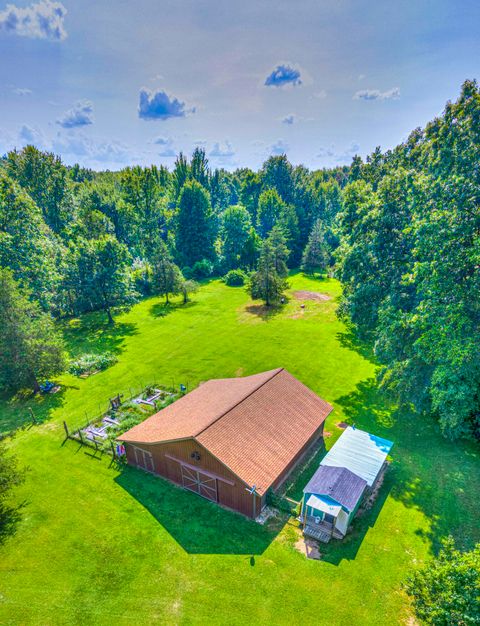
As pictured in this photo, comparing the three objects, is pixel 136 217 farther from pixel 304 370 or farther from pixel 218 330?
pixel 304 370

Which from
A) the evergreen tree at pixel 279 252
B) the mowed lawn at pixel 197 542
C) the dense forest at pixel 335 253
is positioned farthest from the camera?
the evergreen tree at pixel 279 252

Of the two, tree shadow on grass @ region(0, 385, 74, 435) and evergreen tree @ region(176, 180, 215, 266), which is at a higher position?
evergreen tree @ region(176, 180, 215, 266)

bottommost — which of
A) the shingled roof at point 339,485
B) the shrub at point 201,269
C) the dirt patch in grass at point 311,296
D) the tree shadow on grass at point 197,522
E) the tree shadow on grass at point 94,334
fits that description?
the tree shadow on grass at point 197,522

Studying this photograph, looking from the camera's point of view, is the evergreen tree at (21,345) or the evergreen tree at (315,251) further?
the evergreen tree at (315,251)

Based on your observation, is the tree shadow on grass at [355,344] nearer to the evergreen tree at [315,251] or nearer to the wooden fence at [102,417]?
the wooden fence at [102,417]

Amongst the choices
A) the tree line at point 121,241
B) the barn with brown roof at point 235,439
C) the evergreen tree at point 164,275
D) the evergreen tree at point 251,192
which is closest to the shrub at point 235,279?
the tree line at point 121,241

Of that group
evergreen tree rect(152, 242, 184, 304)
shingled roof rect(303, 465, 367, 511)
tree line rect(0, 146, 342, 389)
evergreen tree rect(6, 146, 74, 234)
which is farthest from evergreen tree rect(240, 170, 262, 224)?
shingled roof rect(303, 465, 367, 511)

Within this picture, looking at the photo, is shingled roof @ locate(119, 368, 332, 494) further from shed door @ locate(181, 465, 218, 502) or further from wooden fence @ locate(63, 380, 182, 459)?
wooden fence @ locate(63, 380, 182, 459)
